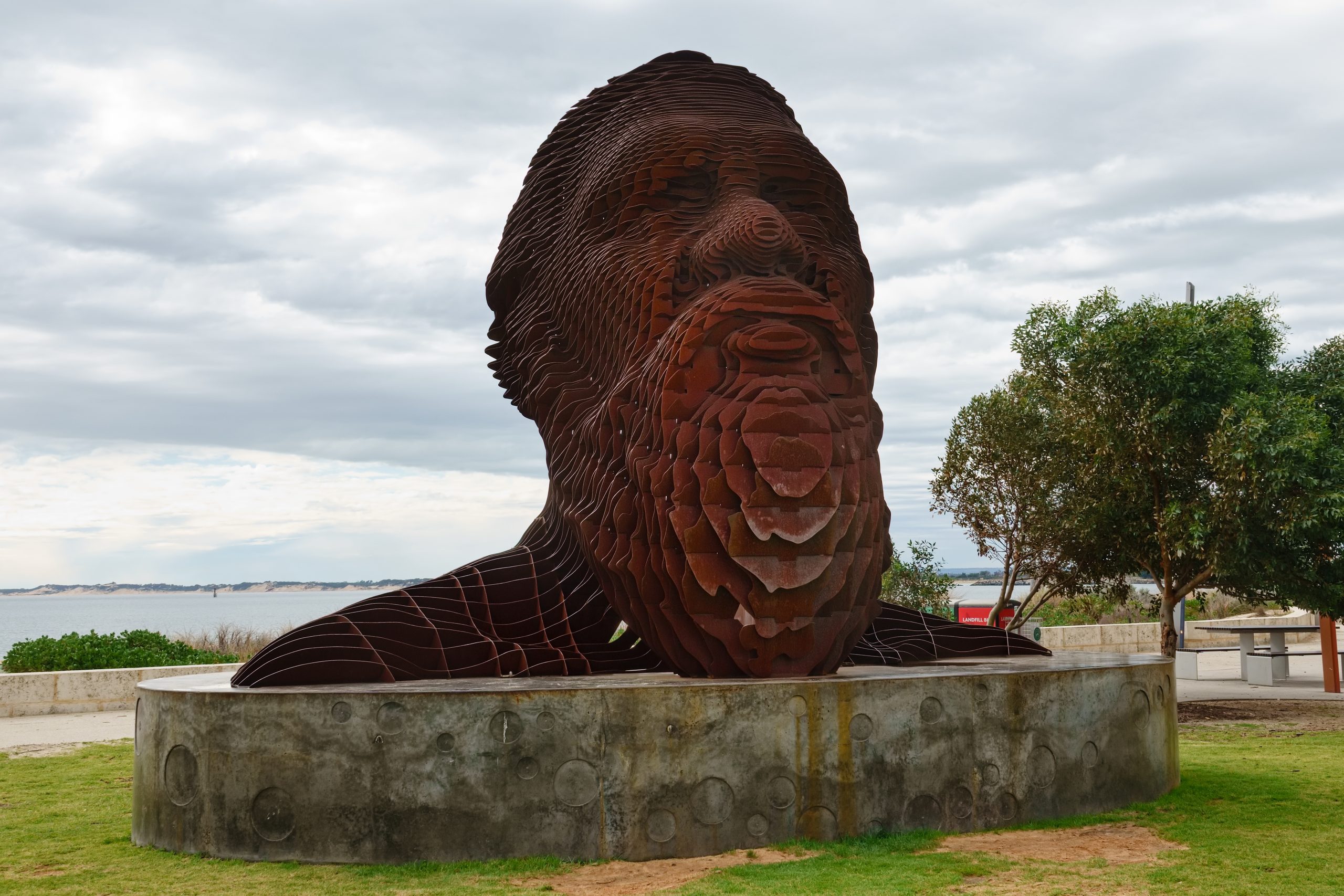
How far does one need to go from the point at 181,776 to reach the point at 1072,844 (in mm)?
5100

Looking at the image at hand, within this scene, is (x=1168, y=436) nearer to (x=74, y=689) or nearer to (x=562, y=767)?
(x=562, y=767)

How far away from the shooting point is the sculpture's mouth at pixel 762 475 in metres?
6.92

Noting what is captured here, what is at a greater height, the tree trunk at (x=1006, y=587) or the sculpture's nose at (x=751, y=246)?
the sculpture's nose at (x=751, y=246)

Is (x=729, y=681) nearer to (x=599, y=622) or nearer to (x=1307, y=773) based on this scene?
(x=599, y=622)

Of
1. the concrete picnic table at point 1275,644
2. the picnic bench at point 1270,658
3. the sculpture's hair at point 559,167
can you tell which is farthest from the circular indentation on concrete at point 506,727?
the concrete picnic table at point 1275,644

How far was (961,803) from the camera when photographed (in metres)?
6.70

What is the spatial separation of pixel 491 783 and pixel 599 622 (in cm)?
258

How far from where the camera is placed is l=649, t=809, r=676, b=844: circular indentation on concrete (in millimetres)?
6121

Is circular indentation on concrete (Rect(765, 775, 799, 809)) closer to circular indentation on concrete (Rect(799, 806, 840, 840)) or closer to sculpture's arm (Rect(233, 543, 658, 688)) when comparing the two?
circular indentation on concrete (Rect(799, 806, 840, 840))

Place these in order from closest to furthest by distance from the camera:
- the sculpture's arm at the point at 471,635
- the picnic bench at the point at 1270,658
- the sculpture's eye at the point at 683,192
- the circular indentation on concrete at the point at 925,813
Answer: the circular indentation on concrete at the point at 925,813, the sculpture's arm at the point at 471,635, the sculpture's eye at the point at 683,192, the picnic bench at the point at 1270,658

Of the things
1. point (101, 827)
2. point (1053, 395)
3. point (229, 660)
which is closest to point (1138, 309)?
point (1053, 395)

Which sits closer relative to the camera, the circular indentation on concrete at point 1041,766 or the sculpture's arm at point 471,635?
the circular indentation on concrete at point 1041,766

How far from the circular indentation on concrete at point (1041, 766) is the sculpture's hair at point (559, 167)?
489 centimetres

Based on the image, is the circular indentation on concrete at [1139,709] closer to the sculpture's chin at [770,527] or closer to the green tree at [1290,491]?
the sculpture's chin at [770,527]
